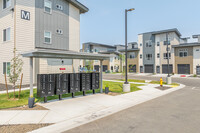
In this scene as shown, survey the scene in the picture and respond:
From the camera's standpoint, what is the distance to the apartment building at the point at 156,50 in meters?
40.2

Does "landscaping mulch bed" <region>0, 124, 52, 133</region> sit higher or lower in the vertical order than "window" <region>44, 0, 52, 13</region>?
lower

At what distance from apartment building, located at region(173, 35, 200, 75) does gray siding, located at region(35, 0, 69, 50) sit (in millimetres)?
32326

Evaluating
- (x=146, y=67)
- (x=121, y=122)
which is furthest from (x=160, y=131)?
(x=146, y=67)

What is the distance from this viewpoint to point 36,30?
1717 centimetres

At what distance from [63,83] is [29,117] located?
11.7 feet

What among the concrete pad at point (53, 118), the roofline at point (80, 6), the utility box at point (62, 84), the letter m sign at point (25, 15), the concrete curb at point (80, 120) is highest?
the roofline at point (80, 6)

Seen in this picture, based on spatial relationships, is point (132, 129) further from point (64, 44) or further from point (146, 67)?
point (146, 67)

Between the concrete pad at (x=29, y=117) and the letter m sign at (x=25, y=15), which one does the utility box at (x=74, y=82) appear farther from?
the letter m sign at (x=25, y=15)

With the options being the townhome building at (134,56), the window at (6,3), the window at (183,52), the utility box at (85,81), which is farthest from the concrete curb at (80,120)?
the townhome building at (134,56)

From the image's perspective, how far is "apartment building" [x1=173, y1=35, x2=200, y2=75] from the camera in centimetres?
3591

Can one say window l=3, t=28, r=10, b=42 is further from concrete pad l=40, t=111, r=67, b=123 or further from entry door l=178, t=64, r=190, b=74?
entry door l=178, t=64, r=190, b=74

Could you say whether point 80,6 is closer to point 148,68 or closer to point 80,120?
point 80,120

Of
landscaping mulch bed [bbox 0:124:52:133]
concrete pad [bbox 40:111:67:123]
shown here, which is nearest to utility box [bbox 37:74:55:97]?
concrete pad [bbox 40:111:67:123]

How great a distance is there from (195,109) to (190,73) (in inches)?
1347
